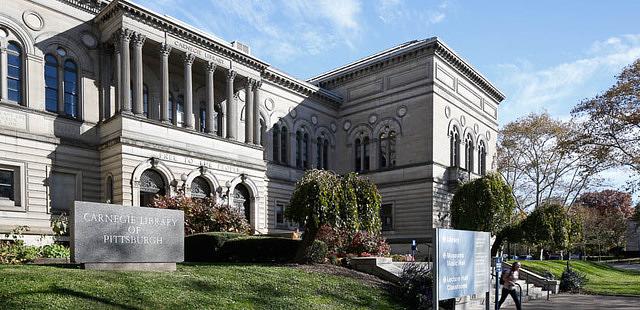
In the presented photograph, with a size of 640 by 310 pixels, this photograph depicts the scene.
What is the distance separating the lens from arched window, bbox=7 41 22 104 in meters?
23.3

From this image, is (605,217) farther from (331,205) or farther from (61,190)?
(61,190)

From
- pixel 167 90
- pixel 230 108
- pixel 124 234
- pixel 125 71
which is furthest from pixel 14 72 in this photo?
pixel 124 234

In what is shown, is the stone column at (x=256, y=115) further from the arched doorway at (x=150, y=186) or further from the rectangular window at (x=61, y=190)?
the rectangular window at (x=61, y=190)

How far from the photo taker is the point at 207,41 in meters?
29.6

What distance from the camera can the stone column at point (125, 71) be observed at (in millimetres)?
25272

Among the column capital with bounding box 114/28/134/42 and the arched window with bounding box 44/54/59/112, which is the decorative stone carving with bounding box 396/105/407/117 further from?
the arched window with bounding box 44/54/59/112

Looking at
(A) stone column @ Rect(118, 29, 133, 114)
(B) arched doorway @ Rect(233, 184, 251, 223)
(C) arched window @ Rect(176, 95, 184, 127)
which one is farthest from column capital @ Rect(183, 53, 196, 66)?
(B) arched doorway @ Rect(233, 184, 251, 223)

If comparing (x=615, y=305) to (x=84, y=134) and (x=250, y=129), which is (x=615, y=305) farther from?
(x=84, y=134)

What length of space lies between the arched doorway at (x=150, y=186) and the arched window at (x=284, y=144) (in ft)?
47.9

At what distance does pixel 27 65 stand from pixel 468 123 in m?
34.9

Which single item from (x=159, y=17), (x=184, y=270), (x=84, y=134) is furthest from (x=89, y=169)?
(x=184, y=270)

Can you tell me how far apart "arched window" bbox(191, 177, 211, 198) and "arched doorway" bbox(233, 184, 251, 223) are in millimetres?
2337

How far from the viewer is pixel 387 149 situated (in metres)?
41.4

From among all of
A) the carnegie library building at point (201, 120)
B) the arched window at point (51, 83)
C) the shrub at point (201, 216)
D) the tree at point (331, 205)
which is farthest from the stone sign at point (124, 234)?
the arched window at point (51, 83)
